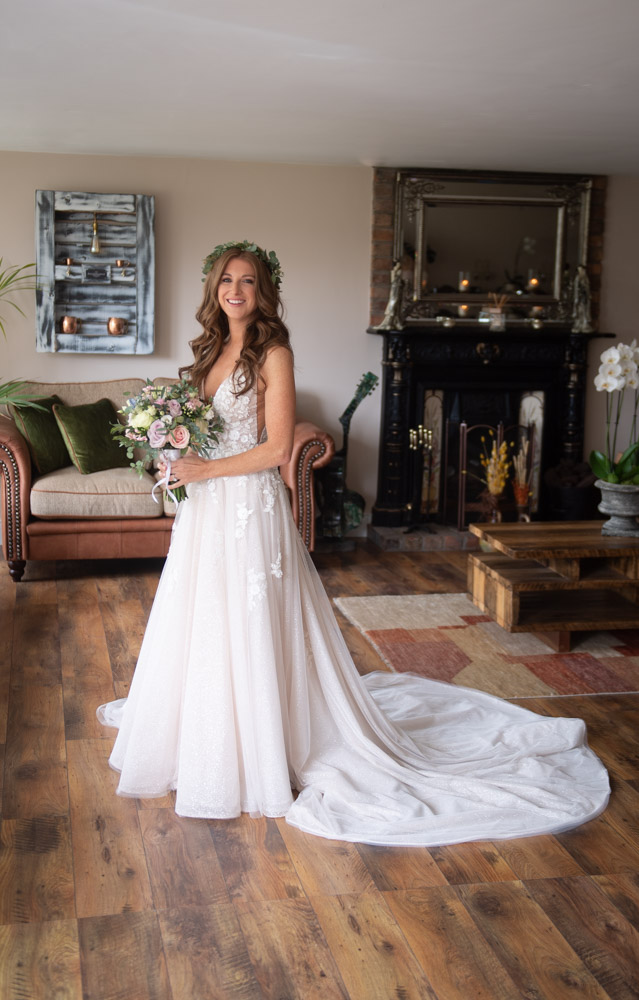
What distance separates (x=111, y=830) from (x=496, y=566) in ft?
7.73

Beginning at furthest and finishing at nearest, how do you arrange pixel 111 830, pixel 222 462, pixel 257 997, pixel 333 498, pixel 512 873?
pixel 333 498 < pixel 222 462 < pixel 111 830 < pixel 512 873 < pixel 257 997

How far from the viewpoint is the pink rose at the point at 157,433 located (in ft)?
8.66

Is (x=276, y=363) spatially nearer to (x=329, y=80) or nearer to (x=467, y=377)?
(x=329, y=80)

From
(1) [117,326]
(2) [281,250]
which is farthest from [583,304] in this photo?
(1) [117,326]

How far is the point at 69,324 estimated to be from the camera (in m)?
6.10

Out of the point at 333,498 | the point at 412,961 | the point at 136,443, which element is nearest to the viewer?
the point at 412,961

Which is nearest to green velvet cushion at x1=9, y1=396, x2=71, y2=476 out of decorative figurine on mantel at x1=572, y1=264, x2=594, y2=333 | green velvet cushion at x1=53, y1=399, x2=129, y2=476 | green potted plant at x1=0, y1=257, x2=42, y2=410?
green velvet cushion at x1=53, y1=399, x2=129, y2=476

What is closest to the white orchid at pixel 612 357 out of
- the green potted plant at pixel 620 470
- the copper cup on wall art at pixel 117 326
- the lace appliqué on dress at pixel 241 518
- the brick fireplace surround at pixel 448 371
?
the green potted plant at pixel 620 470

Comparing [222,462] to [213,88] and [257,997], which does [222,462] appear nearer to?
[257,997]

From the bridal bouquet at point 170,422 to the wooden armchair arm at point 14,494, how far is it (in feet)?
8.69

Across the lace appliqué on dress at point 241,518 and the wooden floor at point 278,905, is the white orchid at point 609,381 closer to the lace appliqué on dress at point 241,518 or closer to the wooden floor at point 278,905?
the wooden floor at point 278,905

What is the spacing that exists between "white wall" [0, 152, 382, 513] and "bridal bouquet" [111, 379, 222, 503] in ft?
12.3

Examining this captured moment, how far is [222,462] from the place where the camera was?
8.96 feet

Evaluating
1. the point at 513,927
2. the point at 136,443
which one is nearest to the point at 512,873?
the point at 513,927
